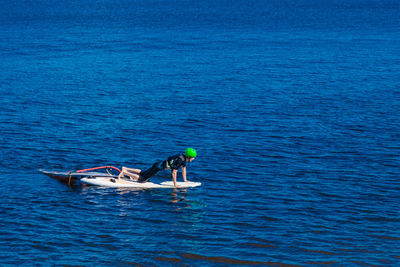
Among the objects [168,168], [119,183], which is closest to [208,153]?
[168,168]

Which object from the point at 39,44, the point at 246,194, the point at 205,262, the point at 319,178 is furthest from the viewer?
the point at 39,44

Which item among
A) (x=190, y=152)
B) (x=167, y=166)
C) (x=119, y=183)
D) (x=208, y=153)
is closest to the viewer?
Answer: (x=190, y=152)

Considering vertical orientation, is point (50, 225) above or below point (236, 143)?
below

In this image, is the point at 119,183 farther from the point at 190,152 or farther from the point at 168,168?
the point at 190,152

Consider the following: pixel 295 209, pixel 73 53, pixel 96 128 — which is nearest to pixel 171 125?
pixel 96 128

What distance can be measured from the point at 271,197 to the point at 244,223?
11.6 feet

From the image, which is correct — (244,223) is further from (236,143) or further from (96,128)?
(96,128)

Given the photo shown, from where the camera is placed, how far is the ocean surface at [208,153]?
21.2m

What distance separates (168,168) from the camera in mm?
27031

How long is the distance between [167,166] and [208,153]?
270 inches

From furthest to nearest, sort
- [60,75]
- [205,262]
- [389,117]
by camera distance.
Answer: [60,75]
[389,117]
[205,262]

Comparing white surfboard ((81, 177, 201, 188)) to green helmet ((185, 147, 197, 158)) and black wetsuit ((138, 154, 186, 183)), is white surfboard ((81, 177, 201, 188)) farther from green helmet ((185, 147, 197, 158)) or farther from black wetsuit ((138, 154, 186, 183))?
green helmet ((185, 147, 197, 158))

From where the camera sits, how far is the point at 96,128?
38906 mm

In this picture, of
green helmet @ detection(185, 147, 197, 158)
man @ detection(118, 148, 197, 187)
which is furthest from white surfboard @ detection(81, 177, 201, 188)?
green helmet @ detection(185, 147, 197, 158)
